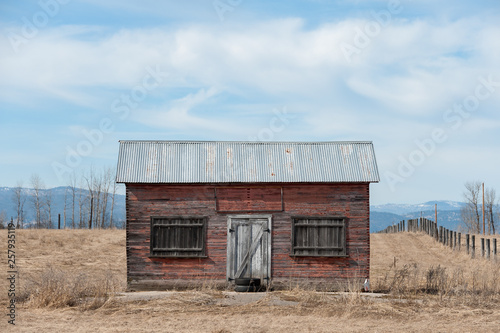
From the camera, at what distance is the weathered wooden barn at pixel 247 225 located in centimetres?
1889

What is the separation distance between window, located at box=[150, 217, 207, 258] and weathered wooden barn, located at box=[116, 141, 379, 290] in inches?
1.3

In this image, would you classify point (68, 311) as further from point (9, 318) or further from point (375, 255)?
point (375, 255)

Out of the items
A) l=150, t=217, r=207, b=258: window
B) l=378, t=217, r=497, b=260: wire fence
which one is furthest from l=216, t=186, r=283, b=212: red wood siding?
l=378, t=217, r=497, b=260: wire fence

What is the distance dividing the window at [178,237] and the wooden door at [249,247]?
0.98 meters

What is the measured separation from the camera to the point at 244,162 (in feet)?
64.7

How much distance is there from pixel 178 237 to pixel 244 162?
3.42 metres

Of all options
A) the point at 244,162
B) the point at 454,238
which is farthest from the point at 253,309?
the point at 454,238

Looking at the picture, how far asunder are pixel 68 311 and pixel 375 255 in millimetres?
24710

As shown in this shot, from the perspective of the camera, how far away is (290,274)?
1889 centimetres

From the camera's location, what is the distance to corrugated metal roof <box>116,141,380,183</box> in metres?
19.2

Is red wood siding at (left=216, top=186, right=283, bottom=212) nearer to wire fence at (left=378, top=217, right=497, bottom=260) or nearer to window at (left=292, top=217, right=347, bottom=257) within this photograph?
window at (left=292, top=217, right=347, bottom=257)

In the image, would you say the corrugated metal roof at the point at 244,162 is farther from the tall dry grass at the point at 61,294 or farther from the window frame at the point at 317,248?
the tall dry grass at the point at 61,294

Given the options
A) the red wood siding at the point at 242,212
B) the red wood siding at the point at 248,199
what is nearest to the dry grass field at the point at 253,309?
the red wood siding at the point at 242,212

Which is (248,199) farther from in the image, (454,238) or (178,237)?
(454,238)
